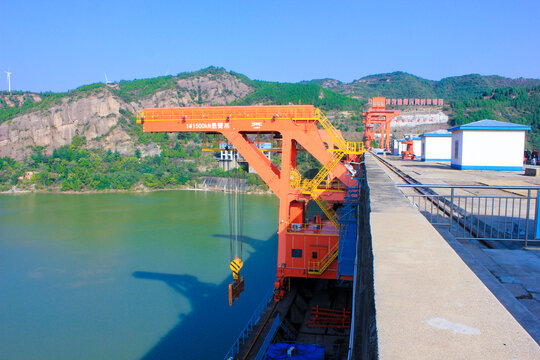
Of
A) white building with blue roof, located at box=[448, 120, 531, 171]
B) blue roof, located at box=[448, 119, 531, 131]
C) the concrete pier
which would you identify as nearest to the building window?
white building with blue roof, located at box=[448, 120, 531, 171]

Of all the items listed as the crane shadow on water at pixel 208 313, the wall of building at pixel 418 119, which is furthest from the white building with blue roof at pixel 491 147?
the wall of building at pixel 418 119

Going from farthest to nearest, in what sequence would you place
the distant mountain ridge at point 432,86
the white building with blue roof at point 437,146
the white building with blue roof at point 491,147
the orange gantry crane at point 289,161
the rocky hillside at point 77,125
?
the distant mountain ridge at point 432,86 < the rocky hillside at point 77,125 < the white building with blue roof at point 437,146 < the white building with blue roof at point 491,147 < the orange gantry crane at point 289,161

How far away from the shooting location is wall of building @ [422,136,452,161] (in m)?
19.5

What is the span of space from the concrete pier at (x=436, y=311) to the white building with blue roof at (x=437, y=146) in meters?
19.1

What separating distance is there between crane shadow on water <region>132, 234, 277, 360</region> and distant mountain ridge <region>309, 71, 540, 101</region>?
3521 inches

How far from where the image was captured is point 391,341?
1013 millimetres

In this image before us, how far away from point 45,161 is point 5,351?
139ft

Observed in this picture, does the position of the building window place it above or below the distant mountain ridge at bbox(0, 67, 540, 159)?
below

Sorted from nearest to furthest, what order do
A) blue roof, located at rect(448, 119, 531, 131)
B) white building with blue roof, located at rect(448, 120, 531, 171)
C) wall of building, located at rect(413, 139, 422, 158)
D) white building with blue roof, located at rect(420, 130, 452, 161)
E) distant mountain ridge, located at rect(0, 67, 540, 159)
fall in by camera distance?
blue roof, located at rect(448, 119, 531, 131) → white building with blue roof, located at rect(448, 120, 531, 171) → white building with blue roof, located at rect(420, 130, 452, 161) → wall of building, located at rect(413, 139, 422, 158) → distant mountain ridge, located at rect(0, 67, 540, 159)

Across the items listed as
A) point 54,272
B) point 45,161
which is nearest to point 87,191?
point 45,161

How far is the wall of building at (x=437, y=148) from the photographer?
768 inches

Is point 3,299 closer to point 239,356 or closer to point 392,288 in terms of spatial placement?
point 239,356

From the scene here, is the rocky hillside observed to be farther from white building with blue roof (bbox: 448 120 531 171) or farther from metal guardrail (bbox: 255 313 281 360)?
metal guardrail (bbox: 255 313 281 360)

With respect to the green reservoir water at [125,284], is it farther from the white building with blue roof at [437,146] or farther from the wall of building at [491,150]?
the white building with blue roof at [437,146]
